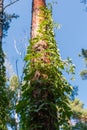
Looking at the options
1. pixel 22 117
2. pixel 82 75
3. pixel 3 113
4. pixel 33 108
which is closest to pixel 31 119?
pixel 33 108

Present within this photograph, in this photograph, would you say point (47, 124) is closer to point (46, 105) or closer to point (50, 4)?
point (46, 105)

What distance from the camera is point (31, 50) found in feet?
20.7

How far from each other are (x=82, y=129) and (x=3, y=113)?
1715cm

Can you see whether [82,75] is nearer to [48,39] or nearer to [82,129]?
[82,129]

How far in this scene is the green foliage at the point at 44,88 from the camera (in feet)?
17.3

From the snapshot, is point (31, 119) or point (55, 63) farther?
point (55, 63)

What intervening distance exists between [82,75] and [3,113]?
66.7 ft

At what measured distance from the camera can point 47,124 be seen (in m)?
5.06

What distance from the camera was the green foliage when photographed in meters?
5.26

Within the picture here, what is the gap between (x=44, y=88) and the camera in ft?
18.1

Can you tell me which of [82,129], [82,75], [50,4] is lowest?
[50,4]

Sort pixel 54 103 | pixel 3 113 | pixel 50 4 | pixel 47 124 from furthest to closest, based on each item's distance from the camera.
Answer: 1. pixel 3 113
2. pixel 50 4
3. pixel 54 103
4. pixel 47 124

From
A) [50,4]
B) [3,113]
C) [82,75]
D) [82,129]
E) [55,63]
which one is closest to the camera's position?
[55,63]

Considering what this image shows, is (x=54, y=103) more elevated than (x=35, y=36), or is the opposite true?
(x=35, y=36)
